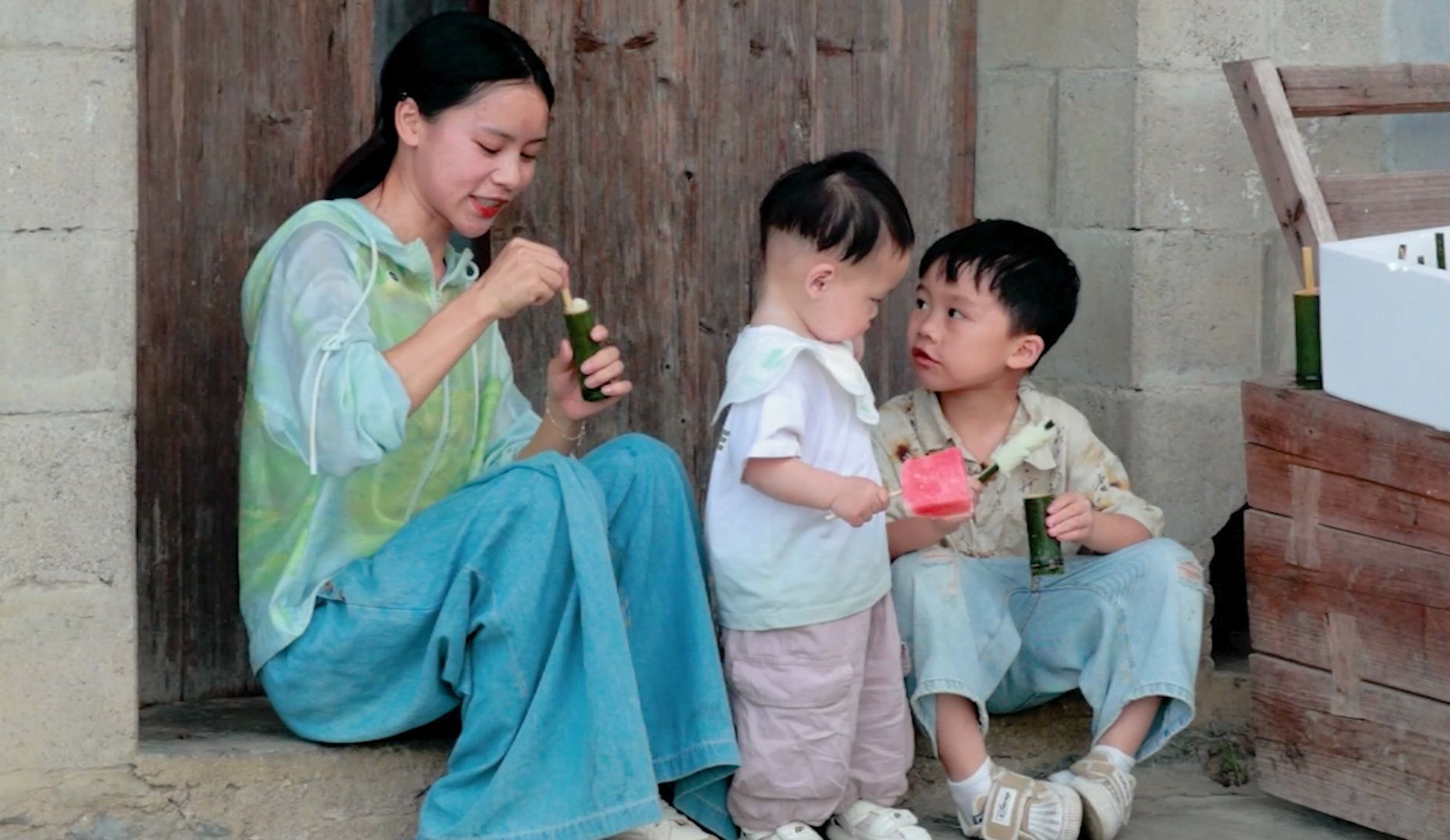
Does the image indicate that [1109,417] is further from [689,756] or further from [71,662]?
[71,662]

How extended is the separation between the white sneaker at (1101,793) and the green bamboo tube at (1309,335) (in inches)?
29.7

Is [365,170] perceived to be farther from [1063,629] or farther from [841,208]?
[1063,629]

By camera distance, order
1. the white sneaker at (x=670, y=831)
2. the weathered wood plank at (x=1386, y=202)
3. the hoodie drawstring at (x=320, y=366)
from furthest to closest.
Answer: the weathered wood plank at (x=1386, y=202) < the white sneaker at (x=670, y=831) < the hoodie drawstring at (x=320, y=366)

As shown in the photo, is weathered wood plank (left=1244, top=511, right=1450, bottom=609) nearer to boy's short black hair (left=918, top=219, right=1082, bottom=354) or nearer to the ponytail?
boy's short black hair (left=918, top=219, right=1082, bottom=354)

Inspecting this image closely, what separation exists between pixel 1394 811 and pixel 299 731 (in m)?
1.86

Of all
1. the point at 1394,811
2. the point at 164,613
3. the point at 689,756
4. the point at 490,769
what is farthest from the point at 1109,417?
the point at 164,613

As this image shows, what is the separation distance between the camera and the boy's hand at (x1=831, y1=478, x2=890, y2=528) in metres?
3.26

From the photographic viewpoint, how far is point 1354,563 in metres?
3.59

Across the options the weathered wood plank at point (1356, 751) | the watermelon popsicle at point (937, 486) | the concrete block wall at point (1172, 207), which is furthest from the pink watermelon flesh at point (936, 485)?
the concrete block wall at point (1172, 207)

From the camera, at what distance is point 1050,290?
384cm

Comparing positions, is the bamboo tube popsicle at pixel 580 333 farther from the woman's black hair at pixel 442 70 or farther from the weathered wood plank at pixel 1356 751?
the weathered wood plank at pixel 1356 751

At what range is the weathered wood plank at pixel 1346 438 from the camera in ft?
11.3

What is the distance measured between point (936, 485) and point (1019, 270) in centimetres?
67

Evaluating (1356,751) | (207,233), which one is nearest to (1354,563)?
(1356,751)
